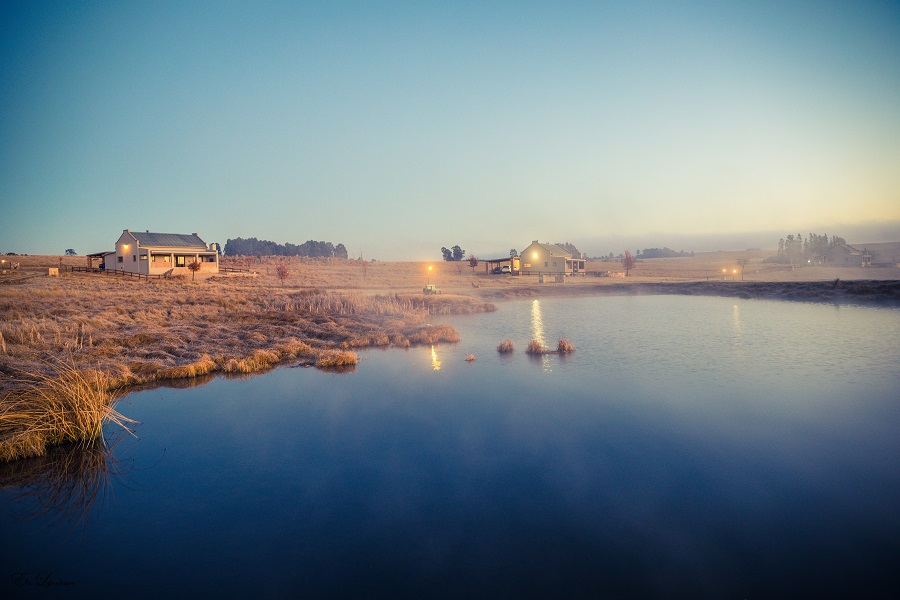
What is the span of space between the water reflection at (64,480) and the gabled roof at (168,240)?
56.3m

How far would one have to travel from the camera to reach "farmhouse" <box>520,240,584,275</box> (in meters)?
83.0

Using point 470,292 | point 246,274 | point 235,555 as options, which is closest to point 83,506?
point 235,555

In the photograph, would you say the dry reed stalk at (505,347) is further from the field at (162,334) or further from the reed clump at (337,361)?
the reed clump at (337,361)

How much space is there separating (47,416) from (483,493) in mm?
11127

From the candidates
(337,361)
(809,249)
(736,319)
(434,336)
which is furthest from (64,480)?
(809,249)

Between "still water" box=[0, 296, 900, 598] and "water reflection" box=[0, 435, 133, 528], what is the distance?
60mm

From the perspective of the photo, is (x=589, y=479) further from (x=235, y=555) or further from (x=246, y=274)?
(x=246, y=274)

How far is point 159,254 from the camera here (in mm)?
58312

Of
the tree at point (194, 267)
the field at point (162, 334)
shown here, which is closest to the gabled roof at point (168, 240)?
the tree at point (194, 267)

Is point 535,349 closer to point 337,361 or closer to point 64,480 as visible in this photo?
point 337,361

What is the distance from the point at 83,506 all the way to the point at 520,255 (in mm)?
81530

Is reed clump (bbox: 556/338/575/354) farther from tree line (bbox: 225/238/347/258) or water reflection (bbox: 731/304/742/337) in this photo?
tree line (bbox: 225/238/347/258)

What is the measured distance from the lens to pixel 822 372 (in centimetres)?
1931

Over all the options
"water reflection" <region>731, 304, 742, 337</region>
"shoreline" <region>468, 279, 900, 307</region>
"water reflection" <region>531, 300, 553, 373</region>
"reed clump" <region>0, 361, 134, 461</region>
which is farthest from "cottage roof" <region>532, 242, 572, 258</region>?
"reed clump" <region>0, 361, 134, 461</region>
